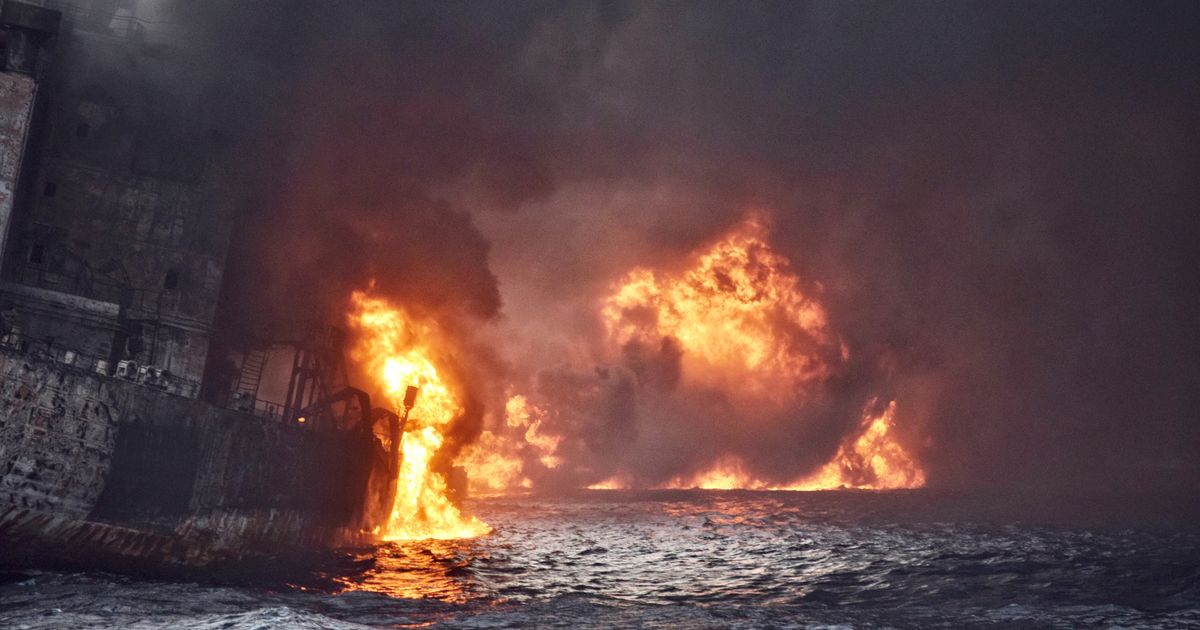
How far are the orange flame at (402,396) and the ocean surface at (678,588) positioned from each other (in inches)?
211

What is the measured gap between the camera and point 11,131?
34531 millimetres

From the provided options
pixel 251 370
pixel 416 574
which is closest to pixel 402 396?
pixel 251 370

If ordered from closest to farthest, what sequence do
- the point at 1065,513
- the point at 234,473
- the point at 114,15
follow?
the point at 234,473, the point at 114,15, the point at 1065,513

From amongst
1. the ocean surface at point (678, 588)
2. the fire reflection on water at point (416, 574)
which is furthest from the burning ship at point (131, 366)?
the fire reflection on water at point (416, 574)

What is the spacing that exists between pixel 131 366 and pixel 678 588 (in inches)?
904

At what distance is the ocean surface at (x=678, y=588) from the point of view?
24.5m

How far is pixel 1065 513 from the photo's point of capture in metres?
92.4

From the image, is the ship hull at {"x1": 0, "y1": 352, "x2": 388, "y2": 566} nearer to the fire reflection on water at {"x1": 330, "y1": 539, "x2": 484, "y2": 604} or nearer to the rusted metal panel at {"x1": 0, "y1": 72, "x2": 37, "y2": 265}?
A: the fire reflection on water at {"x1": 330, "y1": 539, "x2": 484, "y2": 604}

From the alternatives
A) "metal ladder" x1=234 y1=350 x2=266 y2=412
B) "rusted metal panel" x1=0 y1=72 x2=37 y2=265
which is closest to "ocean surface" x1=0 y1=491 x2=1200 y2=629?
"metal ladder" x1=234 y1=350 x2=266 y2=412

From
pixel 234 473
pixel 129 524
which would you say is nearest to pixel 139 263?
pixel 234 473

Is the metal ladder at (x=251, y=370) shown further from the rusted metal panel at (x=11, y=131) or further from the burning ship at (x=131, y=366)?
the rusted metal panel at (x=11, y=131)

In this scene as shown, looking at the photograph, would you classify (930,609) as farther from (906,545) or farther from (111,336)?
(111,336)

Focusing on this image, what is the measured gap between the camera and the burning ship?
1105 inches

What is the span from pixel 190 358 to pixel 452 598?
68.8 feet
